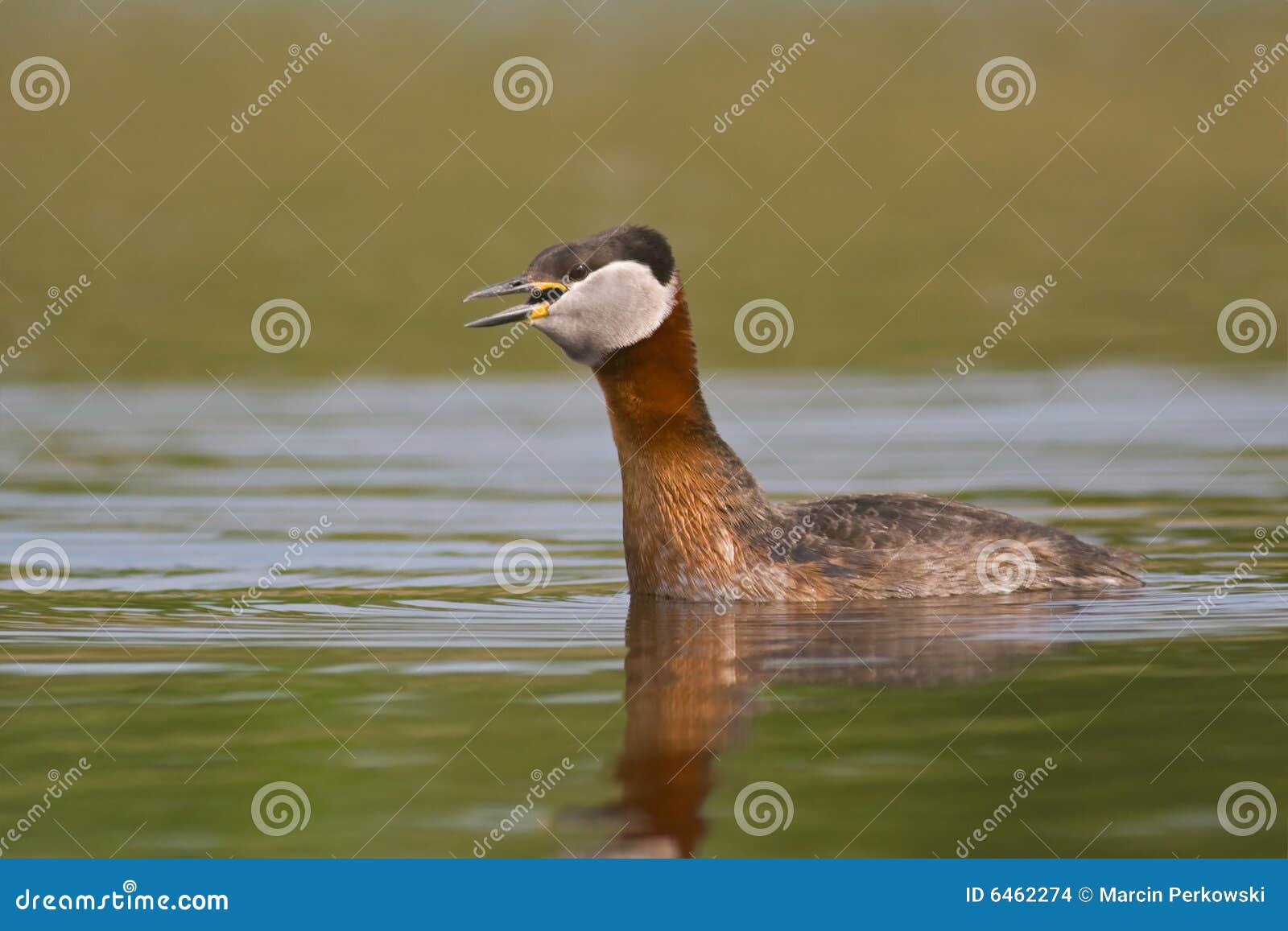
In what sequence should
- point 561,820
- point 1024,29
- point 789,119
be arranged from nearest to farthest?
point 561,820, point 789,119, point 1024,29

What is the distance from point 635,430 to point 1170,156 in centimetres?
2522

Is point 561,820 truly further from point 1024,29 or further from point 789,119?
point 1024,29

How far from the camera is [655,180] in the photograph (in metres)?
36.0

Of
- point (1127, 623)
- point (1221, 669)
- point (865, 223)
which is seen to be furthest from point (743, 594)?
point (865, 223)

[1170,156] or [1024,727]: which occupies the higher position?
[1170,156]

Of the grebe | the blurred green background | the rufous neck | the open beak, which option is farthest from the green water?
the blurred green background

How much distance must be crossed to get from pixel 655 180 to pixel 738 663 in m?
24.2

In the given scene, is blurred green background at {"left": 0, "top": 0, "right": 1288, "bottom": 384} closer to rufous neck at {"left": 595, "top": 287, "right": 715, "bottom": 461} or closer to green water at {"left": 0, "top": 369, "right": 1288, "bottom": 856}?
green water at {"left": 0, "top": 369, "right": 1288, "bottom": 856}

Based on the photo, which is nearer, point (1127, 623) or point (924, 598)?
point (1127, 623)

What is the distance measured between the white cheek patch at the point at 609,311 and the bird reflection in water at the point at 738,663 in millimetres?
1720

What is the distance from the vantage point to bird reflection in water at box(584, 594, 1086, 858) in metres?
9.79

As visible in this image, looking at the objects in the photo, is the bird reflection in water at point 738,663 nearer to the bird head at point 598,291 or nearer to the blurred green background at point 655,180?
the bird head at point 598,291

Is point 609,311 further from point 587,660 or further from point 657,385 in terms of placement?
point 587,660

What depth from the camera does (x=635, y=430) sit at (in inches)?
574
